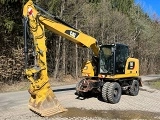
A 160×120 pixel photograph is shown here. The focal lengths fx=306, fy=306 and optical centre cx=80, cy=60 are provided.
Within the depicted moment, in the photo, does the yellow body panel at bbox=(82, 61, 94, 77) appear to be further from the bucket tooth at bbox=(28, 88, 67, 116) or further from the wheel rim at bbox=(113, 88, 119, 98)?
the bucket tooth at bbox=(28, 88, 67, 116)

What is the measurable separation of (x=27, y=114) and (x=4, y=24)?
393 inches

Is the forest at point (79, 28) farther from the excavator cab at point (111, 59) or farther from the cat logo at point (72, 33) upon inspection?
the cat logo at point (72, 33)

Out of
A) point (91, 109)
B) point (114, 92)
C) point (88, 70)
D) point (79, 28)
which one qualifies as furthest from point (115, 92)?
point (79, 28)

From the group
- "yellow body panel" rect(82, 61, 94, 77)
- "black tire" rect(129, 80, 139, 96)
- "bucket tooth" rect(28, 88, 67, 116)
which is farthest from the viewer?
"black tire" rect(129, 80, 139, 96)

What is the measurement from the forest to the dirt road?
5.67 metres

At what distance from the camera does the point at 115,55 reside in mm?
14141

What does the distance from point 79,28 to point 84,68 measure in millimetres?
12419

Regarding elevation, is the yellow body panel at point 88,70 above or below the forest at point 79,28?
below

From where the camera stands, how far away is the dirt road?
34.4 ft

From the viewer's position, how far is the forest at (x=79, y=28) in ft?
65.2

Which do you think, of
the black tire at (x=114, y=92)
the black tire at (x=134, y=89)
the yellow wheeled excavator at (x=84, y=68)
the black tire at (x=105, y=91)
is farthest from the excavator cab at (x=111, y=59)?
the black tire at (x=134, y=89)

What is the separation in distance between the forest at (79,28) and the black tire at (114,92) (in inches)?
327

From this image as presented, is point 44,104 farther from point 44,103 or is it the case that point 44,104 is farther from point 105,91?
point 105,91

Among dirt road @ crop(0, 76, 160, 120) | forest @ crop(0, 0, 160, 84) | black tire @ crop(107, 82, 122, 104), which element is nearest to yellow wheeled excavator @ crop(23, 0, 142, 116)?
black tire @ crop(107, 82, 122, 104)
